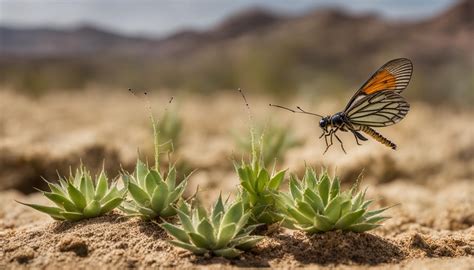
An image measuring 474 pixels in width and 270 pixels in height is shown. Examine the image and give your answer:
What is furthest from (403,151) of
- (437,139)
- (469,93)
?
(469,93)

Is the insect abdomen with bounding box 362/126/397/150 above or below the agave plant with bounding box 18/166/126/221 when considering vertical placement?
above

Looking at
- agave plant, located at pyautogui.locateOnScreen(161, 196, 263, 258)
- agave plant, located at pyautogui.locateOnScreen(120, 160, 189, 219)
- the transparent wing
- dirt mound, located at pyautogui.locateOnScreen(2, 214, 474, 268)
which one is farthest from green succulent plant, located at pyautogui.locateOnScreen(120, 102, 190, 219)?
the transparent wing

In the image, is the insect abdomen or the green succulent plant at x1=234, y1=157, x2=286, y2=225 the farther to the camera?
the insect abdomen

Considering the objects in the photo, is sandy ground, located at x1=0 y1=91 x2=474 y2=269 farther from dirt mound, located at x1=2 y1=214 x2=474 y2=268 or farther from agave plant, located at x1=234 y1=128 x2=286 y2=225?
agave plant, located at x1=234 y1=128 x2=286 y2=225

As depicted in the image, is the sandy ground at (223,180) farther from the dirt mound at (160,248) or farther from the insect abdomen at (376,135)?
the insect abdomen at (376,135)

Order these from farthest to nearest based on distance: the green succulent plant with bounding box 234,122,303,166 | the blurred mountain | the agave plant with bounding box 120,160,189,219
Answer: the blurred mountain
the green succulent plant with bounding box 234,122,303,166
the agave plant with bounding box 120,160,189,219

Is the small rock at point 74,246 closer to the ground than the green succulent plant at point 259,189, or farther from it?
closer to the ground

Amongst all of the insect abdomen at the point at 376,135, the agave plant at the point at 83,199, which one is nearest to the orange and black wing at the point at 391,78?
the insect abdomen at the point at 376,135
